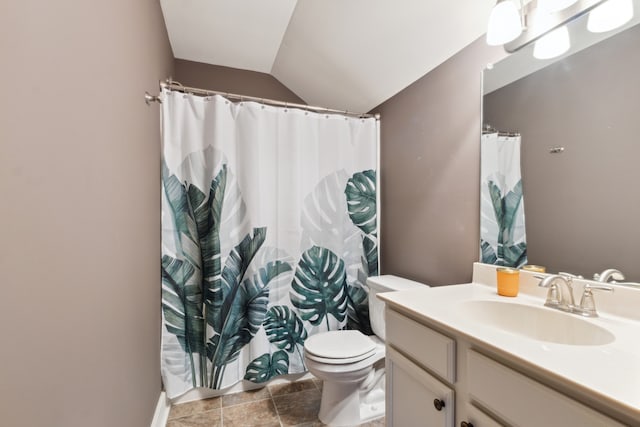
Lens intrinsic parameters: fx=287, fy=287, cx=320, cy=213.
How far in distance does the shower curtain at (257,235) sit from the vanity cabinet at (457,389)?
92cm

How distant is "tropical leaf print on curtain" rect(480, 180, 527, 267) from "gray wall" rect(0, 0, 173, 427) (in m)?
1.59

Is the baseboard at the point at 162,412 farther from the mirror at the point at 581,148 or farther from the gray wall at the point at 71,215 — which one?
the mirror at the point at 581,148

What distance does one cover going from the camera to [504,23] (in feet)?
4.07

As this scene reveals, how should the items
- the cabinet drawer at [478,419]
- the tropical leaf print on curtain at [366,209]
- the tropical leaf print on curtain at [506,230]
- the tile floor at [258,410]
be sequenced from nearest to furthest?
1. the cabinet drawer at [478,419]
2. the tropical leaf print on curtain at [506,230]
3. the tile floor at [258,410]
4. the tropical leaf print on curtain at [366,209]

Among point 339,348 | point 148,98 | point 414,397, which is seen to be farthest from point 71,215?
point 339,348

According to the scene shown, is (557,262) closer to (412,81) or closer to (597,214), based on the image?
(597,214)

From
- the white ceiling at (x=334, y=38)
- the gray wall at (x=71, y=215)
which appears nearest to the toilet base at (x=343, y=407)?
the gray wall at (x=71, y=215)

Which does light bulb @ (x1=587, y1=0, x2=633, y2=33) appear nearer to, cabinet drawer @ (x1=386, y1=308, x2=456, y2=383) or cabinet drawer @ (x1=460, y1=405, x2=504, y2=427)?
cabinet drawer @ (x1=386, y1=308, x2=456, y2=383)

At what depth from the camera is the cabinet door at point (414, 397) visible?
90 cm

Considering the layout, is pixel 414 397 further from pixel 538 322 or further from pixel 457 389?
pixel 538 322

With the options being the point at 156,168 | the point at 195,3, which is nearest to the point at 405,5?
the point at 195,3

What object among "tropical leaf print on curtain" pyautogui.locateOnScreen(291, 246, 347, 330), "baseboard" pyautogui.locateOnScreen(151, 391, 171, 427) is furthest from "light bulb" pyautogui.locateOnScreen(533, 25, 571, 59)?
"baseboard" pyautogui.locateOnScreen(151, 391, 171, 427)

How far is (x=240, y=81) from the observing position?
2.49 m

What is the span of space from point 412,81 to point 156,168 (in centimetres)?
170
